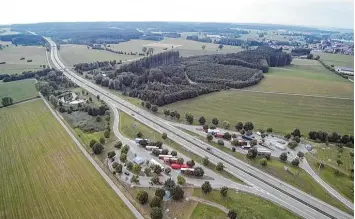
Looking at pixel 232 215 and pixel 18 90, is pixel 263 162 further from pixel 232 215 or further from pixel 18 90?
pixel 18 90

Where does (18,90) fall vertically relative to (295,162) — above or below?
above

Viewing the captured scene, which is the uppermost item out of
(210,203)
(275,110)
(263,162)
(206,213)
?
(275,110)

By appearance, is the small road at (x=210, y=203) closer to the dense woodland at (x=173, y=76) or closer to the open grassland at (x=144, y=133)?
the open grassland at (x=144, y=133)

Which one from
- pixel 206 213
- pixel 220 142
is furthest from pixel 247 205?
pixel 220 142

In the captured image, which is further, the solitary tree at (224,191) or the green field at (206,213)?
the solitary tree at (224,191)

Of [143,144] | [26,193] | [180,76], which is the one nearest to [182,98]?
[180,76]

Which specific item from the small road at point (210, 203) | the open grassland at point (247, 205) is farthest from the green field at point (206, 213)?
the open grassland at point (247, 205)

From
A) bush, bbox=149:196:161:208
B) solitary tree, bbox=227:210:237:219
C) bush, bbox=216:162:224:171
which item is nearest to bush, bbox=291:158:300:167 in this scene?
bush, bbox=216:162:224:171
